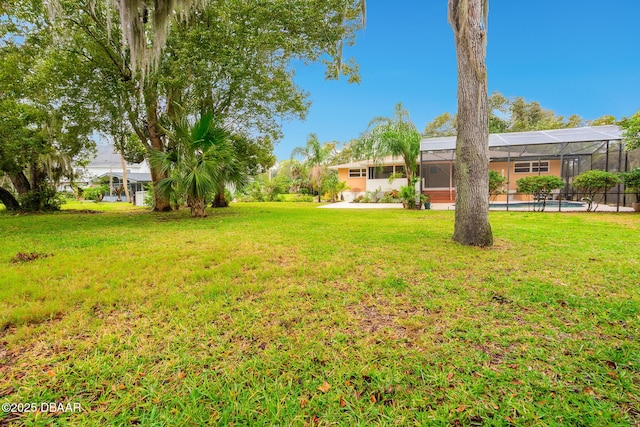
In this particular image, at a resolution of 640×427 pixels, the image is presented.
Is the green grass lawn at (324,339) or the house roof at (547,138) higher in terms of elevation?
the house roof at (547,138)

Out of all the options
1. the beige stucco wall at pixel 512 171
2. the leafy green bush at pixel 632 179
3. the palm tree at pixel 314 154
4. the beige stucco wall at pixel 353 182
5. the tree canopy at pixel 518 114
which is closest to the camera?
the leafy green bush at pixel 632 179

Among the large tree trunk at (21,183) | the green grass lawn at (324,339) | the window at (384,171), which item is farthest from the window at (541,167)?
the large tree trunk at (21,183)

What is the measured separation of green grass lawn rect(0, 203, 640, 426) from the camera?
5.06ft

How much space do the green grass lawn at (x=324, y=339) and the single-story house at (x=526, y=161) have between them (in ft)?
30.8

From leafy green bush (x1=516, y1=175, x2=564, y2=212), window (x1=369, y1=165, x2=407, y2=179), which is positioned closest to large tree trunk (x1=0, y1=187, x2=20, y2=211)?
window (x1=369, y1=165, x2=407, y2=179)

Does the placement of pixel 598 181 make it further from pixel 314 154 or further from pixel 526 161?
pixel 314 154

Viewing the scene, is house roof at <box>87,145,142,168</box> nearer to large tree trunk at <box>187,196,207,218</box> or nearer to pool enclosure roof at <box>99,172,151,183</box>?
pool enclosure roof at <box>99,172,151,183</box>

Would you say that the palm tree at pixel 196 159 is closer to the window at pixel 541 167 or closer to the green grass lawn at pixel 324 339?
the green grass lawn at pixel 324 339

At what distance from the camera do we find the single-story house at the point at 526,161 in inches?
458

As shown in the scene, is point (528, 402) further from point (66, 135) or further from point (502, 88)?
point (502, 88)

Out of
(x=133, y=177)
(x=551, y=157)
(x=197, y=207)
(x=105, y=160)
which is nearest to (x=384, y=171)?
(x=551, y=157)

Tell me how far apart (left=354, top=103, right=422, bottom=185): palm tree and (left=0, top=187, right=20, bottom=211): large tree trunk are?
53.8ft

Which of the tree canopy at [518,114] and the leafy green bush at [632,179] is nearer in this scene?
the leafy green bush at [632,179]

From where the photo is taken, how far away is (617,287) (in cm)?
311
